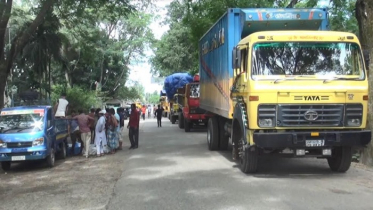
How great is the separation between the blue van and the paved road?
2.46 metres

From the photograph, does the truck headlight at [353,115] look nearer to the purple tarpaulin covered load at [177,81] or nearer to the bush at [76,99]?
the bush at [76,99]

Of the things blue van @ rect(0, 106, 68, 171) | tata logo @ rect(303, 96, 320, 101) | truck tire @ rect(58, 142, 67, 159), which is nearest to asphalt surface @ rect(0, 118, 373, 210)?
blue van @ rect(0, 106, 68, 171)

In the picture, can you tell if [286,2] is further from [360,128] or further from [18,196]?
[18,196]

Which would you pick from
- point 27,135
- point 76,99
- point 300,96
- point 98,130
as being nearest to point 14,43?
point 98,130

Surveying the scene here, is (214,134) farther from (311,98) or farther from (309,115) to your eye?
(311,98)

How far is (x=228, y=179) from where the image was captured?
8.86 m

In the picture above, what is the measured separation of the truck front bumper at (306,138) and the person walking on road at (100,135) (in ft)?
24.1

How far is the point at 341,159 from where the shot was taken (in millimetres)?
9383

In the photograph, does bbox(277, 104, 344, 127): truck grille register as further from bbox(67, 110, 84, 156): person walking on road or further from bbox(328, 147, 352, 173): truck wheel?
bbox(67, 110, 84, 156): person walking on road

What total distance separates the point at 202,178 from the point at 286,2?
1333 cm

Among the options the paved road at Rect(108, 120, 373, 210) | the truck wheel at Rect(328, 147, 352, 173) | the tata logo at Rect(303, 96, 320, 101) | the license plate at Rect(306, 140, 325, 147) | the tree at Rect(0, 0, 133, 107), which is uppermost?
the tree at Rect(0, 0, 133, 107)

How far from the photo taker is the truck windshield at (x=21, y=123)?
472 inches

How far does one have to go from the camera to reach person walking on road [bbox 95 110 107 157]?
46.9 ft

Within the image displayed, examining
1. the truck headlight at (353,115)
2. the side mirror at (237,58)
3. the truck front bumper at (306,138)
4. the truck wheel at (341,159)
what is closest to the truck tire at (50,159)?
the side mirror at (237,58)
